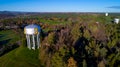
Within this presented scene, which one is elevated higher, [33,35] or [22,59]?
[33,35]

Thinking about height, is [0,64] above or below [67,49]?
below

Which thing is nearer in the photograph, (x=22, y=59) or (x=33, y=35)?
(x=22, y=59)

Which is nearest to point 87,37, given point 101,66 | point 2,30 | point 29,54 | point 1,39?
point 29,54

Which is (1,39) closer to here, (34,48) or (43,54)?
(34,48)

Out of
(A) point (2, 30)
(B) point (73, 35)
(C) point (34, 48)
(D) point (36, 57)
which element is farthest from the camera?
(A) point (2, 30)

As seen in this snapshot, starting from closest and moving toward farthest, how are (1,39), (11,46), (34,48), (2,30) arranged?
1. (34,48)
2. (11,46)
3. (1,39)
4. (2,30)
